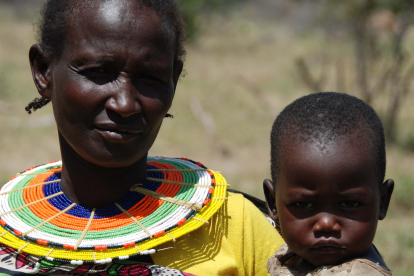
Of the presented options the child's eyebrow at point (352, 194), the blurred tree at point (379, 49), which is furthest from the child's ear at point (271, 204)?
the blurred tree at point (379, 49)

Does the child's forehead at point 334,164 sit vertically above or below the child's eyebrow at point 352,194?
above

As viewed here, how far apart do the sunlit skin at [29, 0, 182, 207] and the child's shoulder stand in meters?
0.71

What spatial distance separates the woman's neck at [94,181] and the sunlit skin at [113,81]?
0.08 meters

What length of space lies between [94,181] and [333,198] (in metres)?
0.98

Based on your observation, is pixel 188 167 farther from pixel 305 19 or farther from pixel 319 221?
pixel 305 19

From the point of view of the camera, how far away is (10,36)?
1366 cm

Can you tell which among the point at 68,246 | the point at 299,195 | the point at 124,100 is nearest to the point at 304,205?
the point at 299,195

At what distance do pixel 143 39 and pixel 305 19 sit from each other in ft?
75.2

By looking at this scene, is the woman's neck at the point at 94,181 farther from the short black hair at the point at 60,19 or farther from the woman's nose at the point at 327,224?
the woman's nose at the point at 327,224

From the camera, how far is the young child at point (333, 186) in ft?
5.66

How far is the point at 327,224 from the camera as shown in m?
1.74

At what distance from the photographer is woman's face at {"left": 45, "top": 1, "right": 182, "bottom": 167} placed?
1820mm

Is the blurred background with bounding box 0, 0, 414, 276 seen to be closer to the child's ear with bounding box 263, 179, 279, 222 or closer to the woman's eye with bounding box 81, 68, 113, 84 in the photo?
the woman's eye with bounding box 81, 68, 113, 84

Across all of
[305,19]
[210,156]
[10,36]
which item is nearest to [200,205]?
[210,156]
